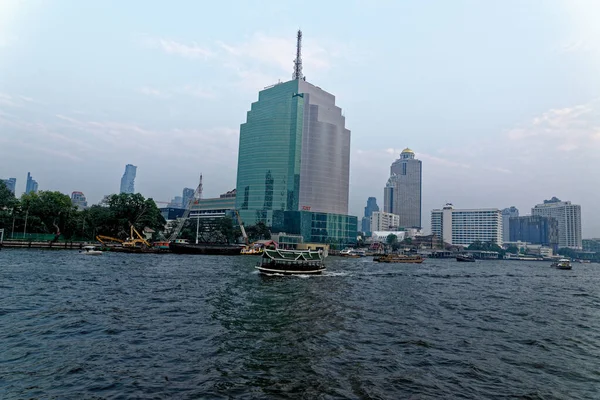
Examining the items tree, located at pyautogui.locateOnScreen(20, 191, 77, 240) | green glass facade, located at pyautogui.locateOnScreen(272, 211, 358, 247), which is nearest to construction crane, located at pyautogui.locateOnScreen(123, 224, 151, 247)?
tree, located at pyautogui.locateOnScreen(20, 191, 77, 240)

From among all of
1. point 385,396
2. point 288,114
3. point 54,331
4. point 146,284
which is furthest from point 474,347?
point 288,114

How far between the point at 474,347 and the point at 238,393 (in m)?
15.3

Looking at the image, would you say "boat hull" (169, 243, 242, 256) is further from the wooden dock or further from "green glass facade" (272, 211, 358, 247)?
"green glass facade" (272, 211, 358, 247)

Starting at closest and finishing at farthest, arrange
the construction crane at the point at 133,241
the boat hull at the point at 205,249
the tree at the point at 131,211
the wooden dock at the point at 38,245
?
the wooden dock at the point at 38,245 → the construction crane at the point at 133,241 → the boat hull at the point at 205,249 → the tree at the point at 131,211

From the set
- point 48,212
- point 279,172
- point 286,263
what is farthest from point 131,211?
point 279,172

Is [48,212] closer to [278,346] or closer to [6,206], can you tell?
[6,206]

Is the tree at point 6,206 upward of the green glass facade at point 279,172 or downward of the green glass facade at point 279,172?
downward

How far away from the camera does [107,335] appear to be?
67.2 ft

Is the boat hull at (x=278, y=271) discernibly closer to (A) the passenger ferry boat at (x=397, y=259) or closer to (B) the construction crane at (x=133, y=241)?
(A) the passenger ferry boat at (x=397, y=259)

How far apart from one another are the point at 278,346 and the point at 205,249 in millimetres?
106247

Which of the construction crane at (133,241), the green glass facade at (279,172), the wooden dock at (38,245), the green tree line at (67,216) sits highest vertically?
the green glass facade at (279,172)

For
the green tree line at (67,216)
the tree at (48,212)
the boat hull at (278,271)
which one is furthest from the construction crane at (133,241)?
the boat hull at (278,271)

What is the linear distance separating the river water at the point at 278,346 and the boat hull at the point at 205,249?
78.1 m

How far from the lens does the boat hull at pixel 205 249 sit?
11575 cm
